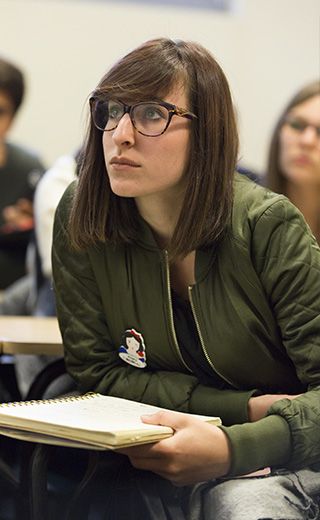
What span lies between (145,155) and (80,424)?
1.78 feet

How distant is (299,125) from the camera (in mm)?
3109

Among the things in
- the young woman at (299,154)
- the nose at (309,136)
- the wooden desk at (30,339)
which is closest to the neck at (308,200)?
the young woman at (299,154)

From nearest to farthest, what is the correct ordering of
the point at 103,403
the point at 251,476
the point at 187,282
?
the point at 251,476 < the point at 103,403 < the point at 187,282

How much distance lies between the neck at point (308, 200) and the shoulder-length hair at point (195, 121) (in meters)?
1.24

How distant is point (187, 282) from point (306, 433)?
1.30 feet

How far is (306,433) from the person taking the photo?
1.60m

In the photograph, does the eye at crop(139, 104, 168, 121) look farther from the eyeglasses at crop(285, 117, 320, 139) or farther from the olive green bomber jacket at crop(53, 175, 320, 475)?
the eyeglasses at crop(285, 117, 320, 139)

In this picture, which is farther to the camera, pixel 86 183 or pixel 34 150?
pixel 34 150

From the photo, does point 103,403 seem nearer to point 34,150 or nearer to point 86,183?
point 86,183

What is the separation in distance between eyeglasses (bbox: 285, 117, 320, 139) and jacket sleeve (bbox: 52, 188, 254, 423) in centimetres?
136

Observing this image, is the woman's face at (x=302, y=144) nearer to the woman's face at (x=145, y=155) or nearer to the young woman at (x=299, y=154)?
the young woman at (x=299, y=154)

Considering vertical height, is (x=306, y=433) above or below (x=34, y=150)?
above

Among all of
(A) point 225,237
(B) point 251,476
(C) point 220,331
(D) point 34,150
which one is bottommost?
(D) point 34,150

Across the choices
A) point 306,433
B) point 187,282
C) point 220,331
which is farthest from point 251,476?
point 187,282
